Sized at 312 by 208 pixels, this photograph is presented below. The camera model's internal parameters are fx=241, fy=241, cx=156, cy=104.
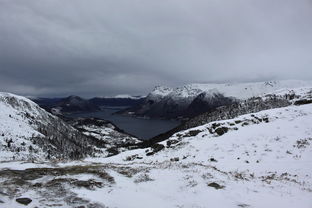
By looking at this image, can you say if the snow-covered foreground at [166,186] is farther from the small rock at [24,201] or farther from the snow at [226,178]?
the small rock at [24,201]

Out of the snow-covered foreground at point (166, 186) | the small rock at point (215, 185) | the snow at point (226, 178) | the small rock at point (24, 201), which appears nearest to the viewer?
the small rock at point (24, 201)

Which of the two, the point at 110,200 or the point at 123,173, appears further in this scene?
the point at 123,173

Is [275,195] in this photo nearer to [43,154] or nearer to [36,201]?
[36,201]

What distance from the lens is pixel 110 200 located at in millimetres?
13047

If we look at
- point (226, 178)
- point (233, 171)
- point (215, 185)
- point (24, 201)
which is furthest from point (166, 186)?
point (233, 171)

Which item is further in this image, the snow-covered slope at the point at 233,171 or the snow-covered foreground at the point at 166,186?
the snow-covered slope at the point at 233,171

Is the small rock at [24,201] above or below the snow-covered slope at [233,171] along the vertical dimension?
above

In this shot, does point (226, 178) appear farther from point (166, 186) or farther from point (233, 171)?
point (233, 171)

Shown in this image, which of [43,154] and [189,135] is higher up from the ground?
[189,135]

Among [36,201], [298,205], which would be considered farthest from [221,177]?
[36,201]

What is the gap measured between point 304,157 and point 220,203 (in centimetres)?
1873

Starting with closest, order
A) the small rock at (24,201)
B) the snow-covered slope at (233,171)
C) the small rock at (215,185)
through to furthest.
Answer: the small rock at (24,201) < the snow-covered slope at (233,171) < the small rock at (215,185)

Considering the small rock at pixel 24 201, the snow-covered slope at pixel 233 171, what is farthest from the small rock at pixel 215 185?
the small rock at pixel 24 201

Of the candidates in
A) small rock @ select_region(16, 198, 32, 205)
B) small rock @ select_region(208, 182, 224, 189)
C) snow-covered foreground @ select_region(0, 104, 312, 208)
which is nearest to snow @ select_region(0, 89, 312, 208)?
snow-covered foreground @ select_region(0, 104, 312, 208)
